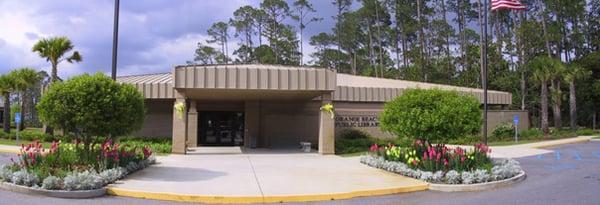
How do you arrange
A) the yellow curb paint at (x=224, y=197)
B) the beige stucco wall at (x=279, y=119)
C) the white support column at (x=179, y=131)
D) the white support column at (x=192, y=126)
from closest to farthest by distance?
the yellow curb paint at (x=224, y=197) < the white support column at (x=179, y=131) < the white support column at (x=192, y=126) < the beige stucco wall at (x=279, y=119)

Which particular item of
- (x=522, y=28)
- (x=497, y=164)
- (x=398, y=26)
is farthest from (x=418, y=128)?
(x=398, y=26)

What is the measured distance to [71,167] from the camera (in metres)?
12.7

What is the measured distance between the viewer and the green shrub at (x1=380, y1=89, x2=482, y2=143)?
14672mm

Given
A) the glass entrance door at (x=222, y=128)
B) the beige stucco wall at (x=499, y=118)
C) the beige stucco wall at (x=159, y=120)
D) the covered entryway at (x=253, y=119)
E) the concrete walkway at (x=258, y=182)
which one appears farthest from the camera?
the beige stucco wall at (x=499, y=118)

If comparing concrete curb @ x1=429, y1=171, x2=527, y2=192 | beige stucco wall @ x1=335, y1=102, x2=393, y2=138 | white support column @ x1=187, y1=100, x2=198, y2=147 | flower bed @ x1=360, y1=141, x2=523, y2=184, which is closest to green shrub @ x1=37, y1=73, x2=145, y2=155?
flower bed @ x1=360, y1=141, x2=523, y2=184

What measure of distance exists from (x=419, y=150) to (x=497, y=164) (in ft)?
7.06

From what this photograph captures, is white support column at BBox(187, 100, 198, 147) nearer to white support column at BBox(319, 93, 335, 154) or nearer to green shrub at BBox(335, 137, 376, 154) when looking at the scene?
white support column at BBox(319, 93, 335, 154)

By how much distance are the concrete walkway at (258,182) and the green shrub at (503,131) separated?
1931cm

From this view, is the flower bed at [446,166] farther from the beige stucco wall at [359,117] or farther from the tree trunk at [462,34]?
the tree trunk at [462,34]

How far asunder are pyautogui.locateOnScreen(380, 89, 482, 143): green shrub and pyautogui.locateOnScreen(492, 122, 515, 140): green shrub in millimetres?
19818

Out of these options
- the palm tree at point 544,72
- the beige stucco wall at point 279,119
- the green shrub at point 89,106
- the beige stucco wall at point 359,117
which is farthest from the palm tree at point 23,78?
the palm tree at point 544,72

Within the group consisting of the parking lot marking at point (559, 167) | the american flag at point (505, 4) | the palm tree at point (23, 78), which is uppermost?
the american flag at point (505, 4)

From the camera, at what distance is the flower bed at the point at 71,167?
10.8 metres

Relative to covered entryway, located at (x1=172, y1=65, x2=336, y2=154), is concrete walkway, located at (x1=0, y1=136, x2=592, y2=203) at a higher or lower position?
lower
